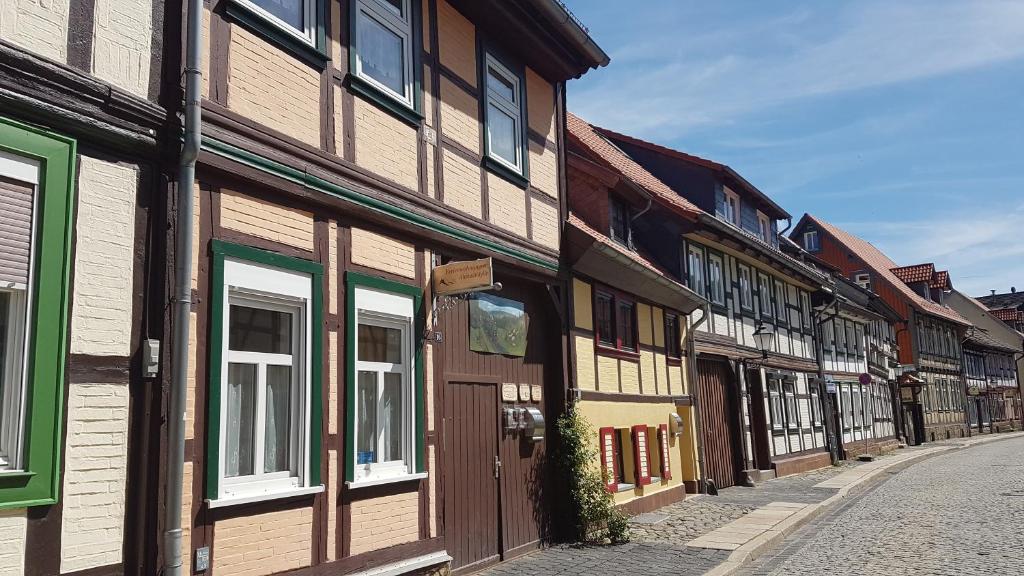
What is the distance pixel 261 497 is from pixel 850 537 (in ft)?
26.4

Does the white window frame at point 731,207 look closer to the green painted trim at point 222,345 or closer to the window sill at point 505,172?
the window sill at point 505,172

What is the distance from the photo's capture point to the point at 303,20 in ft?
22.4

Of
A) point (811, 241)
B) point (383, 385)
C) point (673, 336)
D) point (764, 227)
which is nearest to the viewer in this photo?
point (383, 385)

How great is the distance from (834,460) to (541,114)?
56.4 ft

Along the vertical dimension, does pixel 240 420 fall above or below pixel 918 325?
below

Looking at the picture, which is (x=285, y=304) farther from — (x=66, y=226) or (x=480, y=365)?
(x=480, y=365)

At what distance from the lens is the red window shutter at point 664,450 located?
1412 centimetres

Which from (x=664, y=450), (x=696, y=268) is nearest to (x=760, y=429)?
(x=696, y=268)

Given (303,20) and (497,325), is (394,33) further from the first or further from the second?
(497,325)

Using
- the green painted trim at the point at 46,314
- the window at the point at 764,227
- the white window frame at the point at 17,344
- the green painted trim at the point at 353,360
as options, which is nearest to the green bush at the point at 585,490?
the green painted trim at the point at 353,360

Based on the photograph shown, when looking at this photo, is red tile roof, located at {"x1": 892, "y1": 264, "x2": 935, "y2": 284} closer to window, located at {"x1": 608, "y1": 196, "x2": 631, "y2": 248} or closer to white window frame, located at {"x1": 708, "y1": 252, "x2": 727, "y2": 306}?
white window frame, located at {"x1": 708, "y1": 252, "x2": 727, "y2": 306}

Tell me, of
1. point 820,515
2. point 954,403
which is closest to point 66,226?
point 820,515

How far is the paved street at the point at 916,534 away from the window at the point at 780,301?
566 centimetres

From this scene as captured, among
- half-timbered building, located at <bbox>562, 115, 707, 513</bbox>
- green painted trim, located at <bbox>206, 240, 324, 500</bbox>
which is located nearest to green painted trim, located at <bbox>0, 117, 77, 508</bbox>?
green painted trim, located at <bbox>206, 240, 324, 500</bbox>
